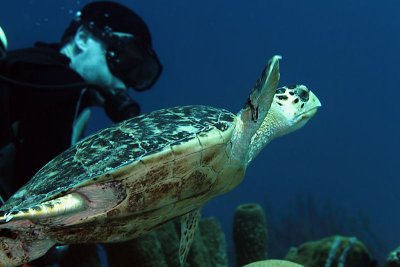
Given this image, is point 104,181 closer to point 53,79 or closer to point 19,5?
point 53,79

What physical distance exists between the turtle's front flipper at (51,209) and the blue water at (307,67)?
109 feet

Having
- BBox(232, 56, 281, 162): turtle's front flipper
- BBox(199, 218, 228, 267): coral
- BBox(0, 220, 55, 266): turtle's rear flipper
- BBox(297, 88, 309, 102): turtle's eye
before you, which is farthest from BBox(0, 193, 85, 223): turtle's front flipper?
BBox(199, 218, 228, 267): coral

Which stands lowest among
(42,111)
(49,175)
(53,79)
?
(49,175)

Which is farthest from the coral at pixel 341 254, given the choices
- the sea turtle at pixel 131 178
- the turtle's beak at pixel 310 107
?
the sea turtle at pixel 131 178

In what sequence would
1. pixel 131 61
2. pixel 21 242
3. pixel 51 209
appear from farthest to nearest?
1. pixel 131 61
2. pixel 21 242
3. pixel 51 209

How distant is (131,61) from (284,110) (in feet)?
5.85

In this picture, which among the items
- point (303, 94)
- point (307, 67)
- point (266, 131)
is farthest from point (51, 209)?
point (307, 67)

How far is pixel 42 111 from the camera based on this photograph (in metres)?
2.06

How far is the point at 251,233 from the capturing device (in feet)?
12.4

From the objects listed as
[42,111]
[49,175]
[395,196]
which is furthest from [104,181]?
[395,196]

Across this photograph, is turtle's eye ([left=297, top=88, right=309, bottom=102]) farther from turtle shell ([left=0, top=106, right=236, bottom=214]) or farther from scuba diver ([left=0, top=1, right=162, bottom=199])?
scuba diver ([left=0, top=1, right=162, bottom=199])

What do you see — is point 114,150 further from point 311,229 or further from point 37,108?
point 311,229

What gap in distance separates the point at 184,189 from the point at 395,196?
34.0 m

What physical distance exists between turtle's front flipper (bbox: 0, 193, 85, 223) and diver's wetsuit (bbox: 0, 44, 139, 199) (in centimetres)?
93
